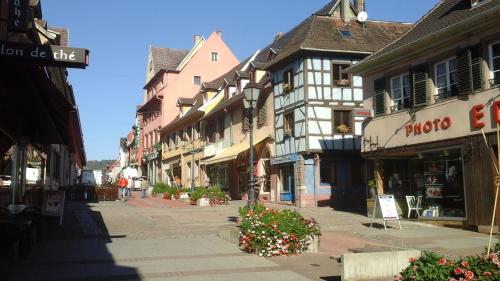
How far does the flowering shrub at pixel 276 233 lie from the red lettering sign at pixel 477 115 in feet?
20.5

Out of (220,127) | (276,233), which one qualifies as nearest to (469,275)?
(276,233)

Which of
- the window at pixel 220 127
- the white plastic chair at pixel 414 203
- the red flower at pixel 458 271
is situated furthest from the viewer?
the window at pixel 220 127

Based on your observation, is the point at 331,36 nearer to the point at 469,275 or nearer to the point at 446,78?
the point at 446,78

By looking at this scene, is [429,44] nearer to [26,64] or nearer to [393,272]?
[393,272]

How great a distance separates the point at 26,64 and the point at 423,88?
1302cm

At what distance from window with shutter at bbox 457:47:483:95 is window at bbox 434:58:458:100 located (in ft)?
1.36

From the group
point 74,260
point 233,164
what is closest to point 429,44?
point 74,260

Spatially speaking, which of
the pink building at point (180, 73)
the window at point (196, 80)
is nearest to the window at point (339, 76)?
the pink building at point (180, 73)

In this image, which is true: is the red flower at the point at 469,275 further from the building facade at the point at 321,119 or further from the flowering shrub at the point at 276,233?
the building facade at the point at 321,119

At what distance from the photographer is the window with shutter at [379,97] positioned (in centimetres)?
1953

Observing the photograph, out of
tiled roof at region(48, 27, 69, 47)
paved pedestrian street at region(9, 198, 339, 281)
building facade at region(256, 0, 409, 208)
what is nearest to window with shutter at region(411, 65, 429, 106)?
paved pedestrian street at region(9, 198, 339, 281)

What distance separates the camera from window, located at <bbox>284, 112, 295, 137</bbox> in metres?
27.1

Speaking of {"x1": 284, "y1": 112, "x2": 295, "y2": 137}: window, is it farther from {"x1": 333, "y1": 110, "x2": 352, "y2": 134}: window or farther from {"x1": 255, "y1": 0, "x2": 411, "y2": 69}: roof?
{"x1": 255, "y1": 0, "x2": 411, "y2": 69}: roof

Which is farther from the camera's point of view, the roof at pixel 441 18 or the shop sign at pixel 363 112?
the shop sign at pixel 363 112
